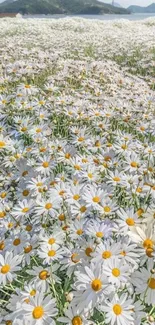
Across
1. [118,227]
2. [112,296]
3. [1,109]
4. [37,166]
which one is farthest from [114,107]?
[112,296]

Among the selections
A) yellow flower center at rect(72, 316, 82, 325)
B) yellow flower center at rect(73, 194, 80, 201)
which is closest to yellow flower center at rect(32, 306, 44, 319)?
yellow flower center at rect(72, 316, 82, 325)

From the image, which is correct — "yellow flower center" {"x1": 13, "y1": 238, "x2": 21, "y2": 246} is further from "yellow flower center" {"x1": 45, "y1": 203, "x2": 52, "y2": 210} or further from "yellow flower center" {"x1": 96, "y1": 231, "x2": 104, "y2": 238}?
"yellow flower center" {"x1": 96, "y1": 231, "x2": 104, "y2": 238}

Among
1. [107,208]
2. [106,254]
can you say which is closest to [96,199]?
[107,208]

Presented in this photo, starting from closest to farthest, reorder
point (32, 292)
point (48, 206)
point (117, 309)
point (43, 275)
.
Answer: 1. point (117, 309)
2. point (32, 292)
3. point (43, 275)
4. point (48, 206)

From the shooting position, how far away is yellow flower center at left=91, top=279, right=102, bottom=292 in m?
1.62

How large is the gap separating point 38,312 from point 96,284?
1.07ft

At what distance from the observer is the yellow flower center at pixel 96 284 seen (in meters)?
1.62

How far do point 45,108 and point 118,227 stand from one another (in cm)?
263

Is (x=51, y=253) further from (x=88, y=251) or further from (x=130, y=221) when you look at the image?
(x=130, y=221)

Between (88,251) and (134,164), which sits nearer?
(88,251)

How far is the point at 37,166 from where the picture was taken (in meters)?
3.05

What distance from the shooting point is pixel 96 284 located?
1.63 meters

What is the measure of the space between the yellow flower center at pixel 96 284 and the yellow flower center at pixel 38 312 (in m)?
Result: 0.29

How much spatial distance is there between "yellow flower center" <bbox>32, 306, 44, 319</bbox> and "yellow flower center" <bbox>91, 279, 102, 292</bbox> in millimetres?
290
